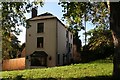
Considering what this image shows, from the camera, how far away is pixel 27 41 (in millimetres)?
49406

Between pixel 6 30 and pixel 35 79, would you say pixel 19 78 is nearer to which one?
pixel 35 79

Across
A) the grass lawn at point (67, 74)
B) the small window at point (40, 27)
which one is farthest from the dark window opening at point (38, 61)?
the grass lawn at point (67, 74)

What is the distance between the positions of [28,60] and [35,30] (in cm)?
558

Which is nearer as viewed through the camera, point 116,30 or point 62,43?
point 116,30

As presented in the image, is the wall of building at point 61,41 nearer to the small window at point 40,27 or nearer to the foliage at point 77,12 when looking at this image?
the small window at point 40,27

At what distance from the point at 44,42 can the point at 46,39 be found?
70cm

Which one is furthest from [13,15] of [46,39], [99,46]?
[46,39]

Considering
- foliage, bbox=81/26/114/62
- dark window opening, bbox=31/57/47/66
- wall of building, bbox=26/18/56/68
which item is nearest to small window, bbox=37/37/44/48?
wall of building, bbox=26/18/56/68

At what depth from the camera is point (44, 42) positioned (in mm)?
48344

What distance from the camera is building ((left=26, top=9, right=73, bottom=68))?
4734 cm

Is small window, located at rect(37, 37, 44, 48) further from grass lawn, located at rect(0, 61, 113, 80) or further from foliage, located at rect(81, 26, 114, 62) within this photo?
grass lawn, located at rect(0, 61, 113, 80)

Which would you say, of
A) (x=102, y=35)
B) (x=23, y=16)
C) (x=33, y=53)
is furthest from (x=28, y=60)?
(x=23, y=16)

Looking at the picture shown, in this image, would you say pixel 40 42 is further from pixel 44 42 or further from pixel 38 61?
pixel 38 61

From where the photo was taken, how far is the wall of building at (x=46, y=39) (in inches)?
1863
